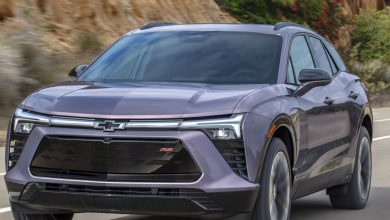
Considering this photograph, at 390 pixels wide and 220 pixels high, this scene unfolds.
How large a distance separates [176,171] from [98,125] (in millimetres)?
579

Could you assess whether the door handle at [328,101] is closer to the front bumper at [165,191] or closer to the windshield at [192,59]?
the windshield at [192,59]

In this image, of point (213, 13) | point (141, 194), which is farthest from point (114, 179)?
point (213, 13)

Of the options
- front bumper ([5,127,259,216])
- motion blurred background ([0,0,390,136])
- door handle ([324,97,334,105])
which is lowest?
motion blurred background ([0,0,390,136])

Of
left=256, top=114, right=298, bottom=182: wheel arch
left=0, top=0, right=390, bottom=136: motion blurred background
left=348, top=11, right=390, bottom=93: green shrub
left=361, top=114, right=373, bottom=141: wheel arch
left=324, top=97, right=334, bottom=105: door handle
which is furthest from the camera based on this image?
left=348, top=11, right=390, bottom=93: green shrub

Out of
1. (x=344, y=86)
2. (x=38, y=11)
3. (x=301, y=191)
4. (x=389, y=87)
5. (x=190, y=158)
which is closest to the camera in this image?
(x=190, y=158)

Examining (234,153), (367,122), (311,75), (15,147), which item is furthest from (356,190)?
(15,147)

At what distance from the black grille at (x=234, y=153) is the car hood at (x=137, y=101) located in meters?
0.20

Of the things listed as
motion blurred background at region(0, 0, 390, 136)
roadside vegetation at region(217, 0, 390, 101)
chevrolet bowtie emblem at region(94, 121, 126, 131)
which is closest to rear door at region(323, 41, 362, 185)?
chevrolet bowtie emblem at region(94, 121, 126, 131)

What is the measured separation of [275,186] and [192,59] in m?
1.35

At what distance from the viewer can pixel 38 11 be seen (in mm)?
24703

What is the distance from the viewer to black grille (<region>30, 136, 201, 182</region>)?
6.63m

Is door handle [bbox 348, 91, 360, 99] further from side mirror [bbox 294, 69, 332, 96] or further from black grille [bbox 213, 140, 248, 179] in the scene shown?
black grille [bbox 213, 140, 248, 179]

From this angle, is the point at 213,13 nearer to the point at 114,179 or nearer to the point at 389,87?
the point at 389,87

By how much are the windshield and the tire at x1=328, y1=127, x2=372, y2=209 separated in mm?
2025
